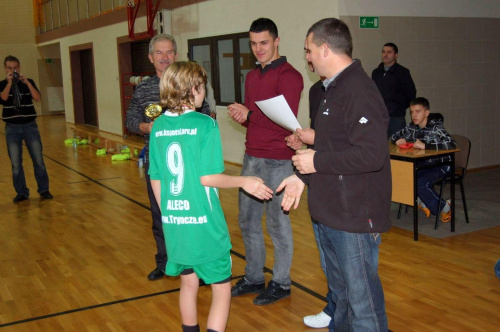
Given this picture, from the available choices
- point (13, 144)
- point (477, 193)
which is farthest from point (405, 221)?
point (13, 144)

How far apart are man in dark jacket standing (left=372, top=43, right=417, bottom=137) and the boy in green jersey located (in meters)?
4.54

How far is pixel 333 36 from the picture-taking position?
2062 mm

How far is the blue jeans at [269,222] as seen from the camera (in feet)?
10.7

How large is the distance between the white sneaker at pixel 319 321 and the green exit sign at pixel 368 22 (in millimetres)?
4469

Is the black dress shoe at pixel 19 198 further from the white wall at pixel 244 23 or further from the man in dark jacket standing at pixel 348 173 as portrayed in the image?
the man in dark jacket standing at pixel 348 173

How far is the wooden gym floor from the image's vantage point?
3129 mm

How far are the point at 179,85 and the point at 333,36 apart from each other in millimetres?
674

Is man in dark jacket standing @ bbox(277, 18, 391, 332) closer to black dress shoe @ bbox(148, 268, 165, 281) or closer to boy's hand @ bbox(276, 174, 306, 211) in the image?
boy's hand @ bbox(276, 174, 306, 211)

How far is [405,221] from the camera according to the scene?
5.18 m

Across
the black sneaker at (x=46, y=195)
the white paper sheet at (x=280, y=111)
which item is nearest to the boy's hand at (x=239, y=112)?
the white paper sheet at (x=280, y=111)

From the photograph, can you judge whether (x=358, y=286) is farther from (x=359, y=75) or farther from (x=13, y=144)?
(x=13, y=144)

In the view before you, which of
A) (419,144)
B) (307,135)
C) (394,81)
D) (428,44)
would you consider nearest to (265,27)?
(307,135)

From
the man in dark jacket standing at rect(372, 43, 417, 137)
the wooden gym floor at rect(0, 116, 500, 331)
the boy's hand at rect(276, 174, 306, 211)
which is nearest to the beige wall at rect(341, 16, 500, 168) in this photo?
the man in dark jacket standing at rect(372, 43, 417, 137)

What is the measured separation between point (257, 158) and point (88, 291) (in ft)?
4.89
